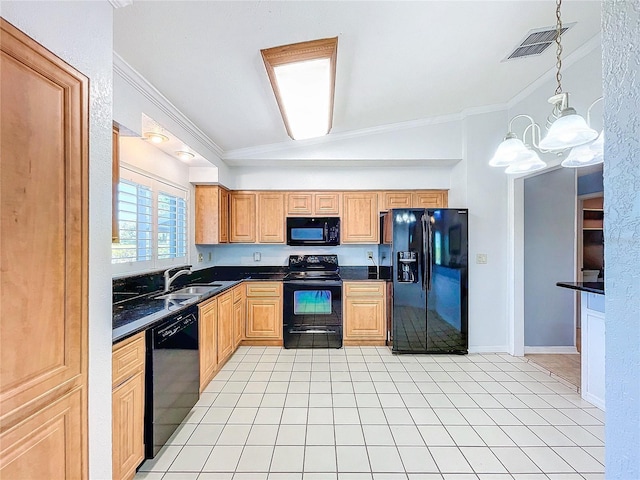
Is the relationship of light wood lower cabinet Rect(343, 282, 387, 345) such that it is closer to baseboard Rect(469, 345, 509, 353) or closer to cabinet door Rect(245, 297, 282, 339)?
cabinet door Rect(245, 297, 282, 339)

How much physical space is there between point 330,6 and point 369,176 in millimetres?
2588

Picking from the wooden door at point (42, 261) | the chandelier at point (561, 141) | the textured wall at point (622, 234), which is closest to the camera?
the textured wall at point (622, 234)

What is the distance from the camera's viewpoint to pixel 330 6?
1.66 m

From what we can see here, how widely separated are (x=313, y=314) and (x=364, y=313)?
25.9 inches

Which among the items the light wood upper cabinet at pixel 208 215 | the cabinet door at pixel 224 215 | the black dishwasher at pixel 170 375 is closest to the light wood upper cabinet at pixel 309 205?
the cabinet door at pixel 224 215

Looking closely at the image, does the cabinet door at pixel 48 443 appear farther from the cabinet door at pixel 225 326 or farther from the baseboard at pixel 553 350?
the baseboard at pixel 553 350

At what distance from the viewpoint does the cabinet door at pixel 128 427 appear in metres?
1.48

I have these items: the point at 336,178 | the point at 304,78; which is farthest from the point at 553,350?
the point at 304,78

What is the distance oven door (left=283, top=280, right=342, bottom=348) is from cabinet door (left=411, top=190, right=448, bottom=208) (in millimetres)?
1577

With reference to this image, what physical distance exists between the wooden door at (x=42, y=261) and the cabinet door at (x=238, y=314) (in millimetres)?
2356

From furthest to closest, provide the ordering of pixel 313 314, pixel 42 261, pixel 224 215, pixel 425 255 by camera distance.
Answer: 1. pixel 224 215
2. pixel 313 314
3. pixel 425 255
4. pixel 42 261

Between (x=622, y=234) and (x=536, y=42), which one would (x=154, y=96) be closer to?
(x=622, y=234)

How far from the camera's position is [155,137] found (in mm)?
2600

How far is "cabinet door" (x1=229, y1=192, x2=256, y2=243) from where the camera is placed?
13.6 ft
